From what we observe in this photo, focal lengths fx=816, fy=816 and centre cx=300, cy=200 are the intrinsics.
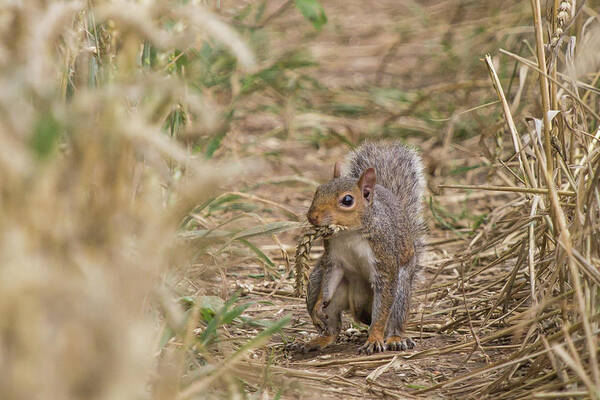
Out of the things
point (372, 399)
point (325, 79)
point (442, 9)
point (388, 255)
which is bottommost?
point (372, 399)

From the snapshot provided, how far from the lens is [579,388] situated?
2180 mm

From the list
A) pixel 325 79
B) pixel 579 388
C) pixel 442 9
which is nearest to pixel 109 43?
pixel 579 388

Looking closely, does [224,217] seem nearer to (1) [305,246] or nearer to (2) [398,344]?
(1) [305,246]

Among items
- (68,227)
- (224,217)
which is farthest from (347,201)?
(68,227)

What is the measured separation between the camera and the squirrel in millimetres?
3189

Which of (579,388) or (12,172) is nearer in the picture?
(12,172)

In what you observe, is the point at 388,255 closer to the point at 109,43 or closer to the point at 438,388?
the point at 438,388

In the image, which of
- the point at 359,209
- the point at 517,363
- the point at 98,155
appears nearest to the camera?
the point at 98,155

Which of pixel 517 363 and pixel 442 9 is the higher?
pixel 442 9

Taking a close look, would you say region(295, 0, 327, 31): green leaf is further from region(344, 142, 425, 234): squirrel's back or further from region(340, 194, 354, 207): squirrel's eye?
region(340, 194, 354, 207): squirrel's eye

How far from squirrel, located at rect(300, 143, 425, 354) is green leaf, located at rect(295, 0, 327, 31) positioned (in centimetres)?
170

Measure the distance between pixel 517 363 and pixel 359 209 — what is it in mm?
1020

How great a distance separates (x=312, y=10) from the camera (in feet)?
16.4

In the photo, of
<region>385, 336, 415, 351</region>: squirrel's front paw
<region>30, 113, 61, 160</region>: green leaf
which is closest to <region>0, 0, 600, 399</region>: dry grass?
<region>30, 113, 61, 160</region>: green leaf
